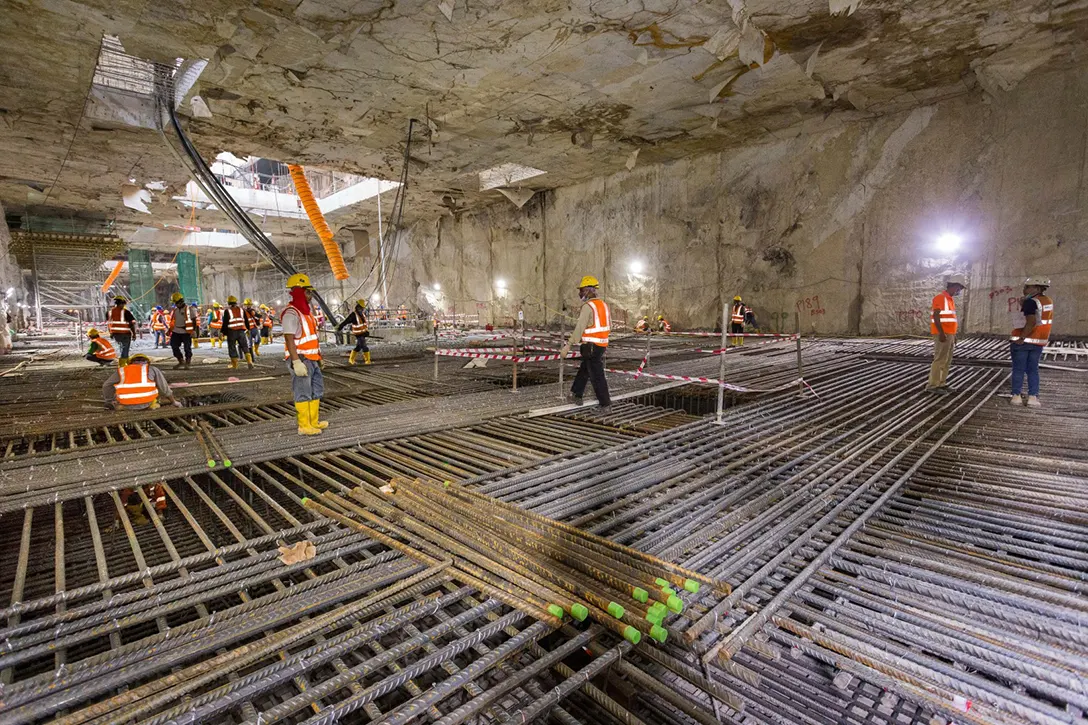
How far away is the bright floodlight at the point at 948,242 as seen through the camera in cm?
1217

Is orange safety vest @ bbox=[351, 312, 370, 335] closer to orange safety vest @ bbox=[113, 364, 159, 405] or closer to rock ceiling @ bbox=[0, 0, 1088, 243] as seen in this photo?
rock ceiling @ bbox=[0, 0, 1088, 243]

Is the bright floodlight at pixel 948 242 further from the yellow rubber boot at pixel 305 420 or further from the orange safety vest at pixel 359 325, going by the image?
the yellow rubber boot at pixel 305 420

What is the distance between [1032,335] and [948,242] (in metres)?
8.35

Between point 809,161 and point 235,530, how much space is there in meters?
16.0

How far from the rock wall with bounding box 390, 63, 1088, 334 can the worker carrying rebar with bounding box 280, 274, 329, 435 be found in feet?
44.2

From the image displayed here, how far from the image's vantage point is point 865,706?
1.71 meters

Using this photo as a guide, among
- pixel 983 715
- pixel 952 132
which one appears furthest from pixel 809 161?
pixel 983 715

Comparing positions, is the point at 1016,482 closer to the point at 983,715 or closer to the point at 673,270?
the point at 983,715

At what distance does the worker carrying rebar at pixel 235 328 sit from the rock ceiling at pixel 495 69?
443 cm

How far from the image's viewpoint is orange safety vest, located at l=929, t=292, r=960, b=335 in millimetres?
6516

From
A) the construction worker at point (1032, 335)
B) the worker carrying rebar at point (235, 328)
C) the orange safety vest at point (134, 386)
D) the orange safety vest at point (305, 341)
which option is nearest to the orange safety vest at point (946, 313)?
the construction worker at point (1032, 335)

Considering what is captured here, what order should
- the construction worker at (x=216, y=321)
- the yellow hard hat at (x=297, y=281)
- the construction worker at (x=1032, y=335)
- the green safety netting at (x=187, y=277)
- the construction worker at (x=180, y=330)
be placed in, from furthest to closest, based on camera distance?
the green safety netting at (x=187, y=277) → the construction worker at (x=216, y=321) → the construction worker at (x=180, y=330) → the construction worker at (x=1032, y=335) → the yellow hard hat at (x=297, y=281)

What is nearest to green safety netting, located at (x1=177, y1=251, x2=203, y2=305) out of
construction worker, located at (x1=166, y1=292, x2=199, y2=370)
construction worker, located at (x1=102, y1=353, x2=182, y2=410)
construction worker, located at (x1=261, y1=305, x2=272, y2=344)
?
construction worker, located at (x1=261, y1=305, x2=272, y2=344)

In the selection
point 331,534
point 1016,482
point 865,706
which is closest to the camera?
point 865,706
